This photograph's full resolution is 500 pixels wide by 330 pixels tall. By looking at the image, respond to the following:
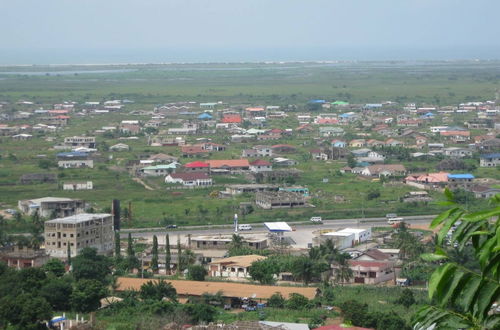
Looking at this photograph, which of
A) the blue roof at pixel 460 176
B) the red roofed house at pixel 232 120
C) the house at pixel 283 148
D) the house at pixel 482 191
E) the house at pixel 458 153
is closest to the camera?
the house at pixel 482 191

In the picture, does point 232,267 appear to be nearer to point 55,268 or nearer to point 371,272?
point 371,272

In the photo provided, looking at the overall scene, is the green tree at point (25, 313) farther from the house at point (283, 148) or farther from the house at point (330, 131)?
the house at point (330, 131)

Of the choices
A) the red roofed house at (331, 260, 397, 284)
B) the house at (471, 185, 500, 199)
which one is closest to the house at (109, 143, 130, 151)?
the house at (471, 185, 500, 199)

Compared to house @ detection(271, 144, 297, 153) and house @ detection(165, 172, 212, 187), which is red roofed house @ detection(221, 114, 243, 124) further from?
house @ detection(165, 172, 212, 187)

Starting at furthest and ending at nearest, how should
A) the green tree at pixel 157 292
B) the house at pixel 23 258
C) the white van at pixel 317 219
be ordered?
the white van at pixel 317 219
the house at pixel 23 258
the green tree at pixel 157 292

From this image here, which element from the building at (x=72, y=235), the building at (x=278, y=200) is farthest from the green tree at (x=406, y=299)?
the building at (x=278, y=200)

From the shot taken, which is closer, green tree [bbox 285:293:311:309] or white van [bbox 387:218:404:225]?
green tree [bbox 285:293:311:309]

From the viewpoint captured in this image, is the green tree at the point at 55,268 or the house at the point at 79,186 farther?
the house at the point at 79,186
